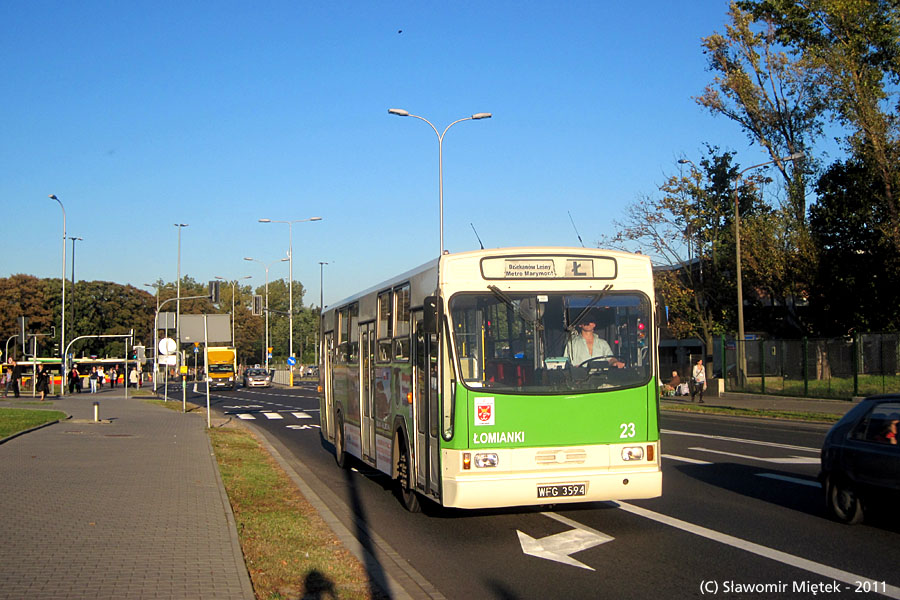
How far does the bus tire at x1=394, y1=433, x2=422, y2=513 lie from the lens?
1074 centimetres

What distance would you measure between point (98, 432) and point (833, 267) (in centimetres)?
2889

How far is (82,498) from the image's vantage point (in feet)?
36.9

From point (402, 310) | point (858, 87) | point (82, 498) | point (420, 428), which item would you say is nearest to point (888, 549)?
point (420, 428)

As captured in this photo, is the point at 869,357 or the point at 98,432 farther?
the point at 869,357

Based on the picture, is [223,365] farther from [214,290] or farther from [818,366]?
[818,366]

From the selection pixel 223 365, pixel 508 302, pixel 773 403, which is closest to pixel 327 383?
pixel 508 302

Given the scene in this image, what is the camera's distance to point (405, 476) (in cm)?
1088

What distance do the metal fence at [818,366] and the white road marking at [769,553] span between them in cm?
2207

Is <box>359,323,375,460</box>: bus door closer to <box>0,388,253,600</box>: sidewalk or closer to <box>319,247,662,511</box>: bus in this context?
<box>0,388,253,600</box>: sidewalk

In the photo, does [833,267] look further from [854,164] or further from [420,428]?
[420,428]

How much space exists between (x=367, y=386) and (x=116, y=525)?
469 centimetres

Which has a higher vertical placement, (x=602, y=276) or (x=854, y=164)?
(x=854, y=164)

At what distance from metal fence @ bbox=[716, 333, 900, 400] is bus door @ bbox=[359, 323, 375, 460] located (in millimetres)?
21444

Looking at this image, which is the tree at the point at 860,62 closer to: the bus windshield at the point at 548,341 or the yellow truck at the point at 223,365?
the bus windshield at the point at 548,341
